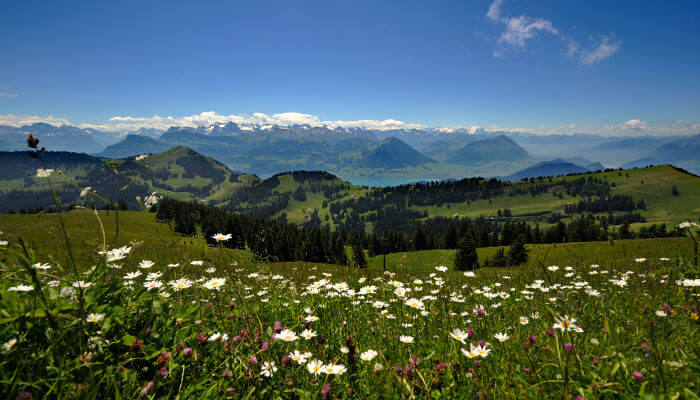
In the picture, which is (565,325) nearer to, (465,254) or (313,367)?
(313,367)

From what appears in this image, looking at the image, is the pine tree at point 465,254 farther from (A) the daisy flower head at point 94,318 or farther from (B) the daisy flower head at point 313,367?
(A) the daisy flower head at point 94,318

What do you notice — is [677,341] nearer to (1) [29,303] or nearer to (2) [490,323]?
(2) [490,323]

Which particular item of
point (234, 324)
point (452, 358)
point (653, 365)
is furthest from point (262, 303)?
point (653, 365)

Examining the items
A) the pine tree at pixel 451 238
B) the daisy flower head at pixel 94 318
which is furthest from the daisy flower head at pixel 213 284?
the pine tree at pixel 451 238

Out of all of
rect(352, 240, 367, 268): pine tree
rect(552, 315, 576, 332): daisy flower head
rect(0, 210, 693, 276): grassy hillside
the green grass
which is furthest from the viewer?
rect(352, 240, 367, 268): pine tree

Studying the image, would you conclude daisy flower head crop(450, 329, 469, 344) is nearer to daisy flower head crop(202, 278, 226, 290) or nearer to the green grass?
the green grass

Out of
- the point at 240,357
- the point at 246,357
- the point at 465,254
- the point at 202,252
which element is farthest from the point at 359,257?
the point at 240,357

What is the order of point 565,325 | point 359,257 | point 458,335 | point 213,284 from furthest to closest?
point 359,257 < point 213,284 < point 458,335 < point 565,325

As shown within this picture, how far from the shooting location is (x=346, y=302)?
569 centimetres

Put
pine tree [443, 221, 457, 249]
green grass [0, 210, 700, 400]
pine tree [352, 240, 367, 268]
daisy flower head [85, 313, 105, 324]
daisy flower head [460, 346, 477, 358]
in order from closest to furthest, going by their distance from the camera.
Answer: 1. green grass [0, 210, 700, 400]
2. daisy flower head [85, 313, 105, 324]
3. daisy flower head [460, 346, 477, 358]
4. pine tree [352, 240, 367, 268]
5. pine tree [443, 221, 457, 249]

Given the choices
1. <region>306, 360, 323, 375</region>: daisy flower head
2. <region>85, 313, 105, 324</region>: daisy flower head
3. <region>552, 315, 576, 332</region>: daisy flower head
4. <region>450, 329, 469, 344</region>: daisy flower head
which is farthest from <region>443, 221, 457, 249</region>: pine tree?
<region>85, 313, 105, 324</region>: daisy flower head

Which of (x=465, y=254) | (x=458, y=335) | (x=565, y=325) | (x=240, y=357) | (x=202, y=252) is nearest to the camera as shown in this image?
(x=565, y=325)

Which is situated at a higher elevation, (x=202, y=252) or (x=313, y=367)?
(x=202, y=252)

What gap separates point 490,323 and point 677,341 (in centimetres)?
229
